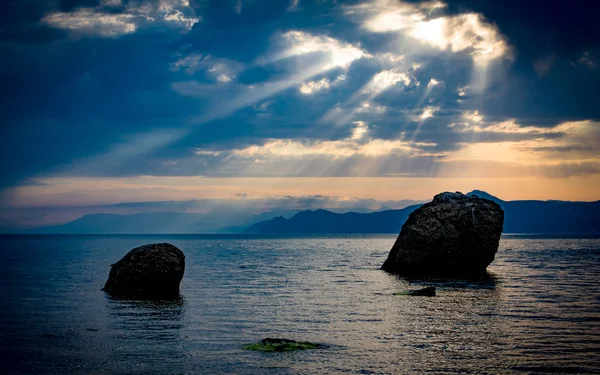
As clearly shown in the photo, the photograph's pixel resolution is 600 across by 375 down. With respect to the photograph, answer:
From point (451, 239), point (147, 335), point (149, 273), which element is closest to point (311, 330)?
point (147, 335)

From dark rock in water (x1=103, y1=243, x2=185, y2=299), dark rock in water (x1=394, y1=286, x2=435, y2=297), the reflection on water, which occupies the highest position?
dark rock in water (x1=103, y1=243, x2=185, y2=299)

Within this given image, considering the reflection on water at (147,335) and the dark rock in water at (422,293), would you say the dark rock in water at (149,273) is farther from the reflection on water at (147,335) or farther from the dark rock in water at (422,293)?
the dark rock in water at (422,293)

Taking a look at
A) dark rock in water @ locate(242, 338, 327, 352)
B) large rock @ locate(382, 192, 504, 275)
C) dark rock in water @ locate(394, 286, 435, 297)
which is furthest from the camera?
large rock @ locate(382, 192, 504, 275)

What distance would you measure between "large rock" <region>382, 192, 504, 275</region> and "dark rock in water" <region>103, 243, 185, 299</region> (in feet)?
76.8

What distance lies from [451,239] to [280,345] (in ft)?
109

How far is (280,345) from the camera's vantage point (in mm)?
16906

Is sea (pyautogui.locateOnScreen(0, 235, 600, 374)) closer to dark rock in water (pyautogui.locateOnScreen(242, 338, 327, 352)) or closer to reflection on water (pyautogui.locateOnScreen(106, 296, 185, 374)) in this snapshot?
reflection on water (pyautogui.locateOnScreen(106, 296, 185, 374))

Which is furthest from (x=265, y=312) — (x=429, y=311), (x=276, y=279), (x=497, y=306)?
(x=276, y=279)

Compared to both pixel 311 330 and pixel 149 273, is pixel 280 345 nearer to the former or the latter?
pixel 311 330

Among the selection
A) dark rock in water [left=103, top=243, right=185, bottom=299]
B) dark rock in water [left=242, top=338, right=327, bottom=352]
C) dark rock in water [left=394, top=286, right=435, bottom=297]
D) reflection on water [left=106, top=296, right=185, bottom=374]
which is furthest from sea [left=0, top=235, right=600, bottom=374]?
dark rock in water [left=103, top=243, right=185, bottom=299]

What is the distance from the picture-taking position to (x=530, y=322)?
2173 centimetres

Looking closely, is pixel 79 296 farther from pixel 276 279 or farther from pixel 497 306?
pixel 497 306

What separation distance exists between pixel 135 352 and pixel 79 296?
17.6 metres

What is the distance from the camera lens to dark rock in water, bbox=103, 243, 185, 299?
3216 cm
